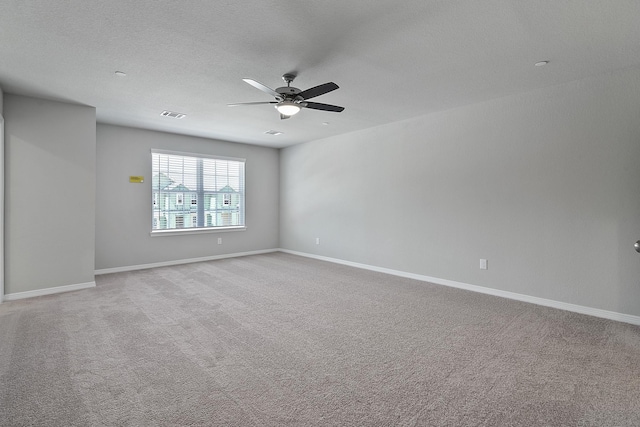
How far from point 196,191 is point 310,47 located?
4.76 m

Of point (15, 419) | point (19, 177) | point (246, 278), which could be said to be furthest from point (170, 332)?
point (19, 177)

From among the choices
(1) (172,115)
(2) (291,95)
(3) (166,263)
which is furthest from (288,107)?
(3) (166,263)

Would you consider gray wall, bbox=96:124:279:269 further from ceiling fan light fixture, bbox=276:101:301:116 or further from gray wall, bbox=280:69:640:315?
ceiling fan light fixture, bbox=276:101:301:116

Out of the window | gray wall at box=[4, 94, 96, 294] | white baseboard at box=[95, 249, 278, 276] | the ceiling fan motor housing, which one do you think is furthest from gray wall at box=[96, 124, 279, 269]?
the ceiling fan motor housing

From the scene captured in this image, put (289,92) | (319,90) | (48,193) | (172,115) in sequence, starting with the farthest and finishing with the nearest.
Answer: (172,115) < (48,193) < (289,92) < (319,90)

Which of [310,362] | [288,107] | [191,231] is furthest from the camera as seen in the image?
[191,231]

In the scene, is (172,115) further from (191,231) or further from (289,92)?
(289,92)

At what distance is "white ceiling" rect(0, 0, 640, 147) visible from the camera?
89.6 inches

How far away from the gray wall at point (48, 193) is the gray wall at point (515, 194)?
428 centimetres

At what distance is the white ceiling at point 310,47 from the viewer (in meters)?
2.28

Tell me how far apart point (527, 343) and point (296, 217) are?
5367mm

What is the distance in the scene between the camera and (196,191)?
6703mm

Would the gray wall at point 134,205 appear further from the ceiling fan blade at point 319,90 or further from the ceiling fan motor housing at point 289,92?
the ceiling fan blade at point 319,90

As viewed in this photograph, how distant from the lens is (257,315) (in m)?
3.48
